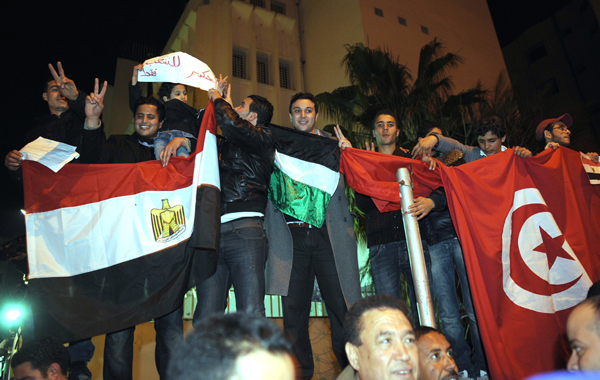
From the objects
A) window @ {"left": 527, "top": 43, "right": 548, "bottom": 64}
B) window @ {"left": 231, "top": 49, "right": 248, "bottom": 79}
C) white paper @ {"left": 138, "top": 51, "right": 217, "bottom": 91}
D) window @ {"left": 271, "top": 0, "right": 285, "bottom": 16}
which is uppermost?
window @ {"left": 527, "top": 43, "right": 548, "bottom": 64}

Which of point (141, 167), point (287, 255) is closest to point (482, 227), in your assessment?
point (287, 255)

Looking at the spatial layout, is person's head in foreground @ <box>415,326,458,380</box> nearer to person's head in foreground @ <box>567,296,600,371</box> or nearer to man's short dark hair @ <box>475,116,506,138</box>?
person's head in foreground @ <box>567,296,600,371</box>

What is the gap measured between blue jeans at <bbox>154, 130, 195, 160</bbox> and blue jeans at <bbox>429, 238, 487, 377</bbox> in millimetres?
2367

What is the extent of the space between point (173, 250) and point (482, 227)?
2.61 m

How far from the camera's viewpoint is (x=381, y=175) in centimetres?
390

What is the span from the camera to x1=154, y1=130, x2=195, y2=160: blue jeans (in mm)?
3578

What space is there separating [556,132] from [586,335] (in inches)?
136

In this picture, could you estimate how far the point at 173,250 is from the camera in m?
3.14

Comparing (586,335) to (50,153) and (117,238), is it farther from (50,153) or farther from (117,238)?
(50,153)

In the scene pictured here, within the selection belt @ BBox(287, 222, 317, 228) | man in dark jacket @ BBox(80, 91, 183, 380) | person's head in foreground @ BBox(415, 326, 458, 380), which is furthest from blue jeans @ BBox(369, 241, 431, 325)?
man in dark jacket @ BBox(80, 91, 183, 380)

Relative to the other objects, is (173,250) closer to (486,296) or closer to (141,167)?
Answer: (141,167)

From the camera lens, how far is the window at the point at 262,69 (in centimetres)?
1515

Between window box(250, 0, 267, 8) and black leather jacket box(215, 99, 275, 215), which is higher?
window box(250, 0, 267, 8)

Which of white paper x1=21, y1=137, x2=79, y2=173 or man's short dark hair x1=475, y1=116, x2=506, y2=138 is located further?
man's short dark hair x1=475, y1=116, x2=506, y2=138
